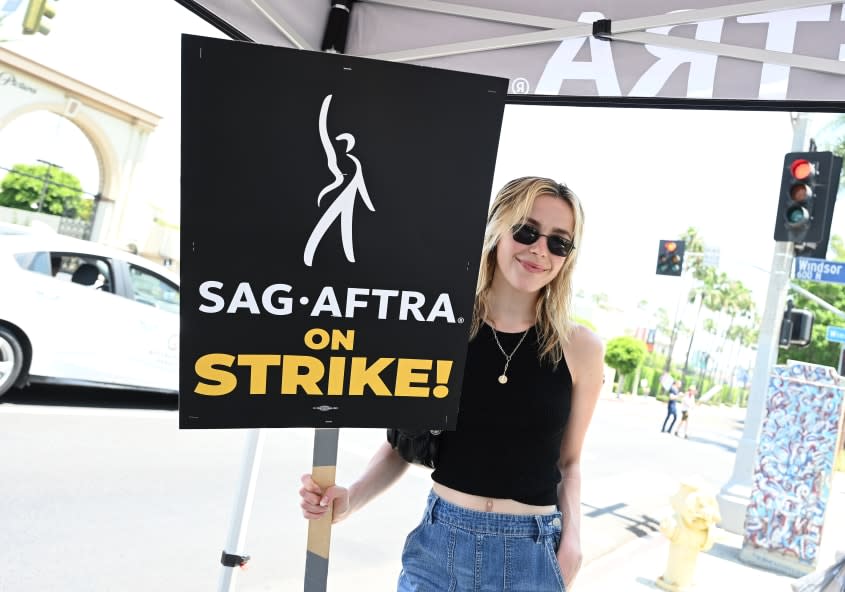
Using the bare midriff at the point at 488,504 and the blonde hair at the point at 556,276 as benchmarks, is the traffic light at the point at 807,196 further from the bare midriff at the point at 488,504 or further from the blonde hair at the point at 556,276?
the bare midriff at the point at 488,504

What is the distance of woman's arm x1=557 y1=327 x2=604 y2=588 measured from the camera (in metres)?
1.72

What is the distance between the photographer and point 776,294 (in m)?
7.01

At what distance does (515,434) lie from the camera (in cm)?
163

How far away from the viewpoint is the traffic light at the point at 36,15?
775 centimetres

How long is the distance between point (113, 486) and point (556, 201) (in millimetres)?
4754

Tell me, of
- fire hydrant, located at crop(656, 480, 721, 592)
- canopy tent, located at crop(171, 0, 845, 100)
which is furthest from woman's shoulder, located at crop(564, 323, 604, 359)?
fire hydrant, located at crop(656, 480, 721, 592)

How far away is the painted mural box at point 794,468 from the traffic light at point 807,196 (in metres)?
1.10

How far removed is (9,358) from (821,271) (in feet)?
26.5

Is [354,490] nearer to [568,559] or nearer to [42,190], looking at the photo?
[568,559]

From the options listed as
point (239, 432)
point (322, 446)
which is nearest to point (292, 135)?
point (322, 446)

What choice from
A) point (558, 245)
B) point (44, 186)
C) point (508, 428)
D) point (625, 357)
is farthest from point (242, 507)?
point (625, 357)

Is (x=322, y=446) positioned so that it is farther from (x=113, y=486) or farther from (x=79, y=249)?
(x=79, y=249)

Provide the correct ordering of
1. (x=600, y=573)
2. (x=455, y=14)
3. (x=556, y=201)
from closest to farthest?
1. (x=556, y=201)
2. (x=455, y=14)
3. (x=600, y=573)

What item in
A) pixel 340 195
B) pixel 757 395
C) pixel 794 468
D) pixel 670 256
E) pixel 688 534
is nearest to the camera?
pixel 340 195
